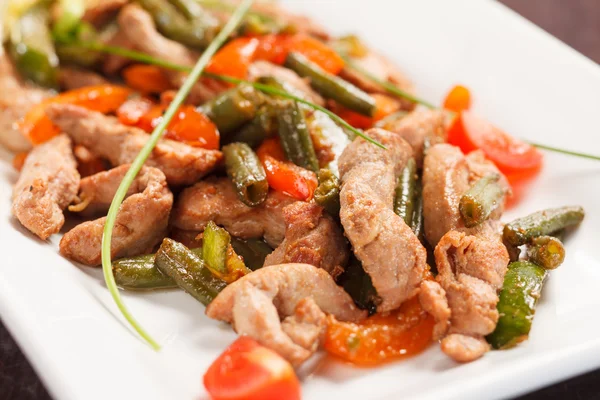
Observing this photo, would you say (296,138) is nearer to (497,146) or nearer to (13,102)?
(497,146)

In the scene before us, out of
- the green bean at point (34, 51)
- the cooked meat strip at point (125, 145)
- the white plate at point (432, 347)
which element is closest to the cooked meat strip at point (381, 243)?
the white plate at point (432, 347)

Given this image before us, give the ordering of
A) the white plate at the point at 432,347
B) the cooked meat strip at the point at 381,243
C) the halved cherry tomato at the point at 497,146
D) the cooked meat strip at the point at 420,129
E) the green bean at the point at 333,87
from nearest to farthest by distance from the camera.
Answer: the white plate at the point at 432,347, the cooked meat strip at the point at 381,243, the cooked meat strip at the point at 420,129, the halved cherry tomato at the point at 497,146, the green bean at the point at 333,87

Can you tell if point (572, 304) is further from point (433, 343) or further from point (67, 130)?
point (67, 130)

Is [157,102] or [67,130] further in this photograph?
[157,102]

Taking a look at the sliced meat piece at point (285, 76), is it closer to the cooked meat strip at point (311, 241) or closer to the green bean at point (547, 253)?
the cooked meat strip at point (311, 241)

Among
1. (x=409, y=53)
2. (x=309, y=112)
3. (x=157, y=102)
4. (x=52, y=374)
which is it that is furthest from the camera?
(x=409, y=53)

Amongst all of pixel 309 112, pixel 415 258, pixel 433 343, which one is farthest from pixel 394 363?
pixel 309 112

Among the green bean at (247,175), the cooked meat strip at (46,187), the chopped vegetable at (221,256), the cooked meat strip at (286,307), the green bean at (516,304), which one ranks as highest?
the green bean at (516,304)
